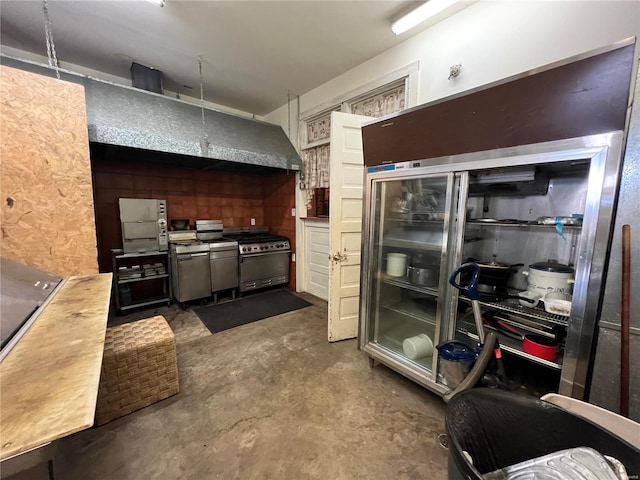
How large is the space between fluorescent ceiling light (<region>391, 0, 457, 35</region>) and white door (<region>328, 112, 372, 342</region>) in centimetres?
73

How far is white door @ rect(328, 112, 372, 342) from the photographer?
2477 mm

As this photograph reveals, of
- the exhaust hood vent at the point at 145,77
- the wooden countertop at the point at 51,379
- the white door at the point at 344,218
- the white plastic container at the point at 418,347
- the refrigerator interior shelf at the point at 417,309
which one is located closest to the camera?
the wooden countertop at the point at 51,379

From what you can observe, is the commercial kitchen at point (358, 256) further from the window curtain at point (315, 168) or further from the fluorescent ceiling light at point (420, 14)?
the window curtain at point (315, 168)

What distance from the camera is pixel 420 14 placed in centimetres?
199

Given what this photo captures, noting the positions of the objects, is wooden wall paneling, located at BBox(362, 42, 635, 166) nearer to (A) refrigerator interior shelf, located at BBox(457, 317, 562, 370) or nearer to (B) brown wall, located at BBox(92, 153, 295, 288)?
(A) refrigerator interior shelf, located at BBox(457, 317, 562, 370)

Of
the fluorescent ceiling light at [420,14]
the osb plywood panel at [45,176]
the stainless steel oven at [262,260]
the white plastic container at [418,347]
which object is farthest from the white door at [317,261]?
the osb plywood panel at [45,176]

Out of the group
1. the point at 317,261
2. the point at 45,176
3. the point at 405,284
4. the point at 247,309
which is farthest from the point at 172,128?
the point at 405,284

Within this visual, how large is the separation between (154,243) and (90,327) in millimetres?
2615

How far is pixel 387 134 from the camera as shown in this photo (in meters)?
1.88

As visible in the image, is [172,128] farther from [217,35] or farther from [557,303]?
[557,303]

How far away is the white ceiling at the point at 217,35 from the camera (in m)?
2.09

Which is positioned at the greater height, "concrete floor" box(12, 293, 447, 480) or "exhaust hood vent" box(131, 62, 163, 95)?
"exhaust hood vent" box(131, 62, 163, 95)

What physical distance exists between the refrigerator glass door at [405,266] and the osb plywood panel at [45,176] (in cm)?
229

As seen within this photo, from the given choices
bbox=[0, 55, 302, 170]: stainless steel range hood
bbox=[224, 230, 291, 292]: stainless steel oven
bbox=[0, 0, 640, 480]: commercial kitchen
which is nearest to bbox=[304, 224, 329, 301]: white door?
bbox=[224, 230, 291, 292]: stainless steel oven
